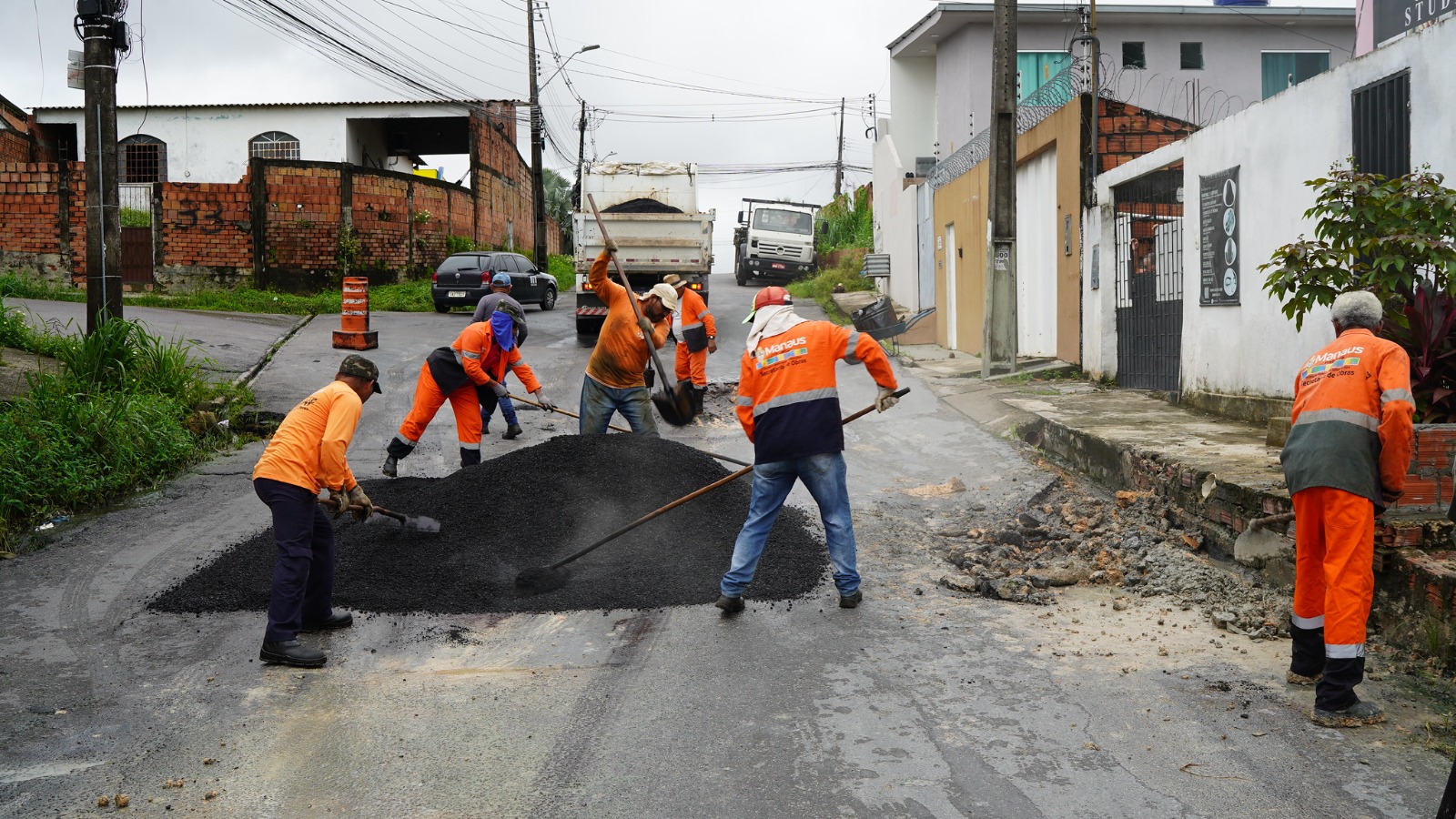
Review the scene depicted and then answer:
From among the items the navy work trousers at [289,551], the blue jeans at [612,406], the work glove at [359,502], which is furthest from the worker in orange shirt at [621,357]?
the navy work trousers at [289,551]

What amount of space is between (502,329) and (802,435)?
16.0 ft

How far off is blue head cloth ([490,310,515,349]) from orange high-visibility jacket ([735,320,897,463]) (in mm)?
4516

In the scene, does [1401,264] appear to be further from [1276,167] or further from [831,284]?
[831,284]

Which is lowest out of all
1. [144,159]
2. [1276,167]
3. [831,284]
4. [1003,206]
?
[1276,167]

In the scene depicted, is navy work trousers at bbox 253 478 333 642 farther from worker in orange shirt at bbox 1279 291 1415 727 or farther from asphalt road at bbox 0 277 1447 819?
worker in orange shirt at bbox 1279 291 1415 727

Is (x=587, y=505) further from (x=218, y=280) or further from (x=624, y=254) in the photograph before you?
(x=218, y=280)

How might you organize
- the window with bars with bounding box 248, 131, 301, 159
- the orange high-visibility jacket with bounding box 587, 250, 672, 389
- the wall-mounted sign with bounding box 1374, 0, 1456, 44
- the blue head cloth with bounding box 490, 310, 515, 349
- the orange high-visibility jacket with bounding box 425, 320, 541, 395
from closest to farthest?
the orange high-visibility jacket with bounding box 587, 250, 672, 389, the wall-mounted sign with bounding box 1374, 0, 1456, 44, the orange high-visibility jacket with bounding box 425, 320, 541, 395, the blue head cloth with bounding box 490, 310, 515, 349, the window with bars with bounding box 248, 131, 301, 159

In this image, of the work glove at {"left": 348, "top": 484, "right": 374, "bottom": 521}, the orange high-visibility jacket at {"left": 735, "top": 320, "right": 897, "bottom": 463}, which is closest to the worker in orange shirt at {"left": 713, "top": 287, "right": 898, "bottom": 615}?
the orange high-visibility jacket at {"left": 735, "top": 320, "right": 897, "bottom": 463}

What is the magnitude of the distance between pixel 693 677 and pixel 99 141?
10.9 meters

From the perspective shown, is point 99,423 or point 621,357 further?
point 99,423

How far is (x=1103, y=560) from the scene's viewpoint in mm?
7137

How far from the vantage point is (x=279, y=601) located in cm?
545

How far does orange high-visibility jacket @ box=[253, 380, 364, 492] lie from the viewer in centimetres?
557

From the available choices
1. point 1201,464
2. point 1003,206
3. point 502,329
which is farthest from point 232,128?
point 1201,464
